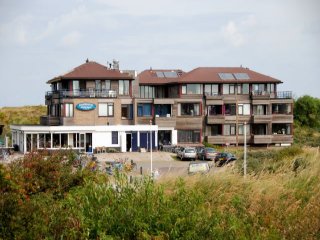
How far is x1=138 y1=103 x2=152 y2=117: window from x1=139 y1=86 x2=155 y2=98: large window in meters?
4.77

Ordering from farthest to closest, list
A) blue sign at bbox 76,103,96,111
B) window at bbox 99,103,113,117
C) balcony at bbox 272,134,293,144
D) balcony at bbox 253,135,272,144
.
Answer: balcony at bbox 272,134,293,144, balcony at bbox 253,135,272,144, window at bbox 99,103,113,117, blue sign at bbox 76,103,96,111

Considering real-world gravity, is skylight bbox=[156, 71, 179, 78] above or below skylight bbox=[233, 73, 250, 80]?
above

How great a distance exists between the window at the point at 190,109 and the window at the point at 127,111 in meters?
5.15

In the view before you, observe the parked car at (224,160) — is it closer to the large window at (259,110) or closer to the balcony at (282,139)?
the balcony at (282,139)

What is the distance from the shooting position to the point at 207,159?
49875mm

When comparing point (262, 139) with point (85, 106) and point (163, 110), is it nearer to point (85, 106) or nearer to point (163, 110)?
point (163, 110)

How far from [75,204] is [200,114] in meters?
48.2

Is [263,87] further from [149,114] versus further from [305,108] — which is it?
[305,108]

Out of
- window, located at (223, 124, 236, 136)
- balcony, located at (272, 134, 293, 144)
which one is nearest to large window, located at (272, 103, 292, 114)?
balcony, located at (272, 134, 293, 144)

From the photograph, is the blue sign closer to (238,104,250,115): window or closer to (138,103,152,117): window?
(138,103,152,117): window

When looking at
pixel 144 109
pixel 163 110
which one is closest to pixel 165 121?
pixel 163 110

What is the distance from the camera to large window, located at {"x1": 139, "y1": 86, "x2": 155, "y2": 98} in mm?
67444

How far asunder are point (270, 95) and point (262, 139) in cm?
485

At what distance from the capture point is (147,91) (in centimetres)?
6794
